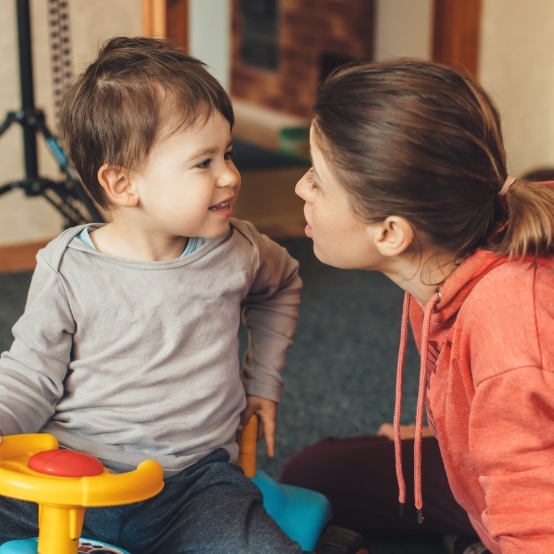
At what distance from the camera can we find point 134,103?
942 mm

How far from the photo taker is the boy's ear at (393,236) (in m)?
0.90

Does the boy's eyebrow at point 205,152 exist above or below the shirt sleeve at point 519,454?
above

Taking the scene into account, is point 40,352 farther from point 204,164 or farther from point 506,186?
point 506,186

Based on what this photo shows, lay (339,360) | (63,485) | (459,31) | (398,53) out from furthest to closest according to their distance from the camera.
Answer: (398,53), (459,31), (339,360), (63,485)

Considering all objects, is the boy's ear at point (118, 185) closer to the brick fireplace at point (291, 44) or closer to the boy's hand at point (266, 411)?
the boy's hand at point (266, 411)

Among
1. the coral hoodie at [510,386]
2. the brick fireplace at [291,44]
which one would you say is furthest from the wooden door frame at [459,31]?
the coral hoodie at [510,386]

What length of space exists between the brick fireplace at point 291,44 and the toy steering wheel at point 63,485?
297 centimetres

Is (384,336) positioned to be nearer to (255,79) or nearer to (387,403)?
(387,403)

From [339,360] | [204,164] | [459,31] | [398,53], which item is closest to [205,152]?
[204,164]

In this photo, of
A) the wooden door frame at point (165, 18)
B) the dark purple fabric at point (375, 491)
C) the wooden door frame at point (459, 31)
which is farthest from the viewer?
the wooden door frame at point (459, 31)

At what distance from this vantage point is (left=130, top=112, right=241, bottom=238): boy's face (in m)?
0.95

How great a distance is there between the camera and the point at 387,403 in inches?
67.1

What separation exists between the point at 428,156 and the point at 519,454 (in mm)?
274

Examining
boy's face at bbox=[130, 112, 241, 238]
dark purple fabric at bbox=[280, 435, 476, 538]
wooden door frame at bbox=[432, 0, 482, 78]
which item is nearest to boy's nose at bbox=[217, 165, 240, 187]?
boy's face at bbox=[130, 112, 241, 238]
